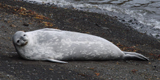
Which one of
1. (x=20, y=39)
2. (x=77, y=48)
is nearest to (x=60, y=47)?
(x=77, y=48)

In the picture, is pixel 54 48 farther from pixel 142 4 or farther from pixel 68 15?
pixel 142 4

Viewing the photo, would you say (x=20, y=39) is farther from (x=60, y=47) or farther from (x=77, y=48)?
(x=77, y=48)

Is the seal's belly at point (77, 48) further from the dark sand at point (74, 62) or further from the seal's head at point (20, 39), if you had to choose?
the seal's head at point (20, 39)

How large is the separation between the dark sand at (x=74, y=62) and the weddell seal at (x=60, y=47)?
179 mm

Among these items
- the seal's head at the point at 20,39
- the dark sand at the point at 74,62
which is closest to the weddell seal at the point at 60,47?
the seal's head at the point at 20,39

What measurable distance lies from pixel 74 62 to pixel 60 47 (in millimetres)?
502

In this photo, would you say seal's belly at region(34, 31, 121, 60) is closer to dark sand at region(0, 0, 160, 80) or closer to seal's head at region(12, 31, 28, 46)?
dark sand at region(0, 0, 160, 80)

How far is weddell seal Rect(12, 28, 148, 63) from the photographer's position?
5770mm

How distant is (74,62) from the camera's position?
20.0ft

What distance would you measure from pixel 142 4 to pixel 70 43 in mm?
11804

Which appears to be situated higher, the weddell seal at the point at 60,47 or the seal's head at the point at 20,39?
the seal's head at the point at 20,39

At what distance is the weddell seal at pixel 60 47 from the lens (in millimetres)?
5770

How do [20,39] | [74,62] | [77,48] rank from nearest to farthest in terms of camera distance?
[20,39], [74,62], [77,48]

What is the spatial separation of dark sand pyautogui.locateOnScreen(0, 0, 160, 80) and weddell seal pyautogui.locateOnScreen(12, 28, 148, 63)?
0.59 ft
